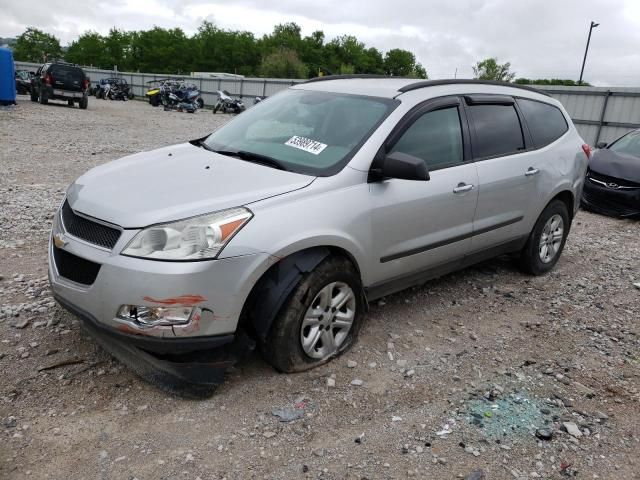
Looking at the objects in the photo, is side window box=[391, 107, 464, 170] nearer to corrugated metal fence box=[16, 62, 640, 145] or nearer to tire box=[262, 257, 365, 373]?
tire box=[262, 257, 365, 373]

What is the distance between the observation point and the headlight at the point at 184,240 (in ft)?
8.96

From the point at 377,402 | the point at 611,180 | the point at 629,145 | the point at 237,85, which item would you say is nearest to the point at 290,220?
the point at 377,402

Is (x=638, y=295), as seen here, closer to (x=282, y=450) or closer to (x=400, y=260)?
(x=400, y=260)

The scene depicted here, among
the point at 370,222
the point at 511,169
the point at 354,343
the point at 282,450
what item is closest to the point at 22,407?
the point at 282,450

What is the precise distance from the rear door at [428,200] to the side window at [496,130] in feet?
0.60

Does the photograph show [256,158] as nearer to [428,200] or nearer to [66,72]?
[428,200]

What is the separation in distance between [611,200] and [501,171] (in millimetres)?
5247

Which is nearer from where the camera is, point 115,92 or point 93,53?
point 115,92

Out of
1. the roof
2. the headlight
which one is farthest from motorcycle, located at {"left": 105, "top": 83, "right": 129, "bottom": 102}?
the headlight

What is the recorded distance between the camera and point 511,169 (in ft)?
14.8

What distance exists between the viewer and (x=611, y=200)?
28.3 feet

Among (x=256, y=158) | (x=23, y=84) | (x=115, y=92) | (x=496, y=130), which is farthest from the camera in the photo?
(x=115, y=92)

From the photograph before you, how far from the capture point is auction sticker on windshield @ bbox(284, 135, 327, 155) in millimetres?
3582

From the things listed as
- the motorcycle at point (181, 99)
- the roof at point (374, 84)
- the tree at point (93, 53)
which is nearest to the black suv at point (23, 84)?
the motorcycle at point (181, 99)
